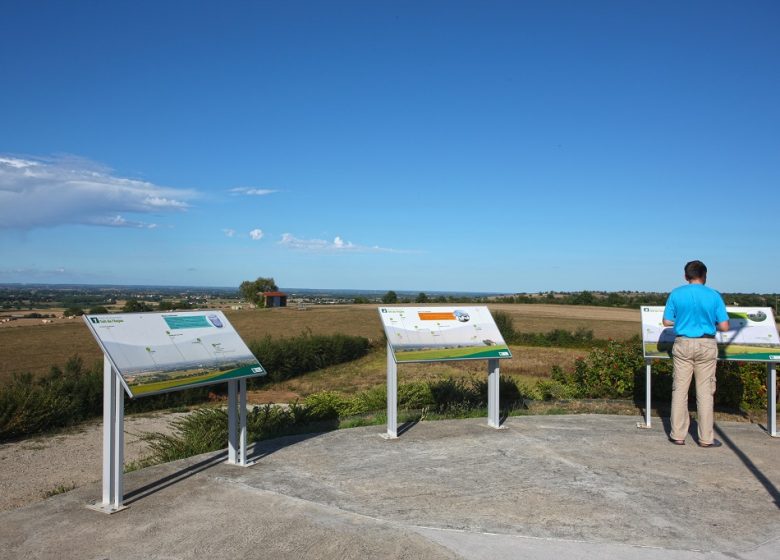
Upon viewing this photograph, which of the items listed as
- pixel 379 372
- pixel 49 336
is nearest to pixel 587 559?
pixel 379 372

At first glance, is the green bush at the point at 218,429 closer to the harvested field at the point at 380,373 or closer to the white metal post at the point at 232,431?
the white metal post at the point at 232,431

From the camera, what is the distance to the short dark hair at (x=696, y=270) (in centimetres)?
683

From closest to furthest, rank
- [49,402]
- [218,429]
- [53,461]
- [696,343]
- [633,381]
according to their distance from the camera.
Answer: [696,343] < [218,429] < [53,461] < [633,381] < [49,402]

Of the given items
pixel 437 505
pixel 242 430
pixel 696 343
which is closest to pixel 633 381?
pixel 696 343

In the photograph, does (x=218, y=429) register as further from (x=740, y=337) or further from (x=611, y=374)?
(x=611, y=374)

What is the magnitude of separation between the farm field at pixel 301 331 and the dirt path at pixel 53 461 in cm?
801

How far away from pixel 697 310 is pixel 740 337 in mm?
1193

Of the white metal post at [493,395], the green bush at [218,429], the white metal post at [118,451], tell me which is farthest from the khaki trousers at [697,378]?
the white metal post at [118,451]

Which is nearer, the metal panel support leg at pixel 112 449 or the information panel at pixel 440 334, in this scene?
the metal panel support leg at pixel 112 449

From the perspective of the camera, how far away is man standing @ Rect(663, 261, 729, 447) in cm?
668

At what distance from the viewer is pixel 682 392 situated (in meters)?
6.80

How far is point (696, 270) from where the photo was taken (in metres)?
6.84

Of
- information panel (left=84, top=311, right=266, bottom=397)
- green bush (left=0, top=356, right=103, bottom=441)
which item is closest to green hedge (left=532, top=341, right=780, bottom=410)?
information panel (left=84, top=311, right=266, bottom=397)

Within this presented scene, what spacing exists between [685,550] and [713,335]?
10.8ft
